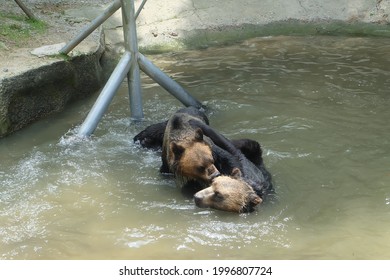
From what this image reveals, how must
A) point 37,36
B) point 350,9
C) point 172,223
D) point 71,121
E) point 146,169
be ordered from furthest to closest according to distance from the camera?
point 350,9
point 37,36
point 71,121
point 146,169
point 172,223

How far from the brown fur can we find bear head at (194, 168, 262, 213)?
0.20m

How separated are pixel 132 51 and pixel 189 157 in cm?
270

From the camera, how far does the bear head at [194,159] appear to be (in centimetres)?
568

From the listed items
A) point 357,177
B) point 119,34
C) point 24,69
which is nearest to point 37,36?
point 24,69

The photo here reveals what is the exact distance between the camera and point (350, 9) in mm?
12664

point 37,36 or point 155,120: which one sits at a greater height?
point 37,36

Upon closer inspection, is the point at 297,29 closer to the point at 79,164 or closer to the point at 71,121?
the point at 71,121

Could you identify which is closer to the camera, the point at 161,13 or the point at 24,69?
the point at 24,69

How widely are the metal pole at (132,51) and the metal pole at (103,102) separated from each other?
0.49ft

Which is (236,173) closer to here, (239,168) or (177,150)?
(239,168)

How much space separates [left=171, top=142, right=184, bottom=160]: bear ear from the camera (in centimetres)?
579

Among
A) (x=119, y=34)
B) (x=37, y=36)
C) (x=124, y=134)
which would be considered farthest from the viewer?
(x=119, y=34)

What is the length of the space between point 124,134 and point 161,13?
5538 mm

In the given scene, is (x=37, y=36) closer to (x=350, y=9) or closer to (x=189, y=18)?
(x=189, y=18)
